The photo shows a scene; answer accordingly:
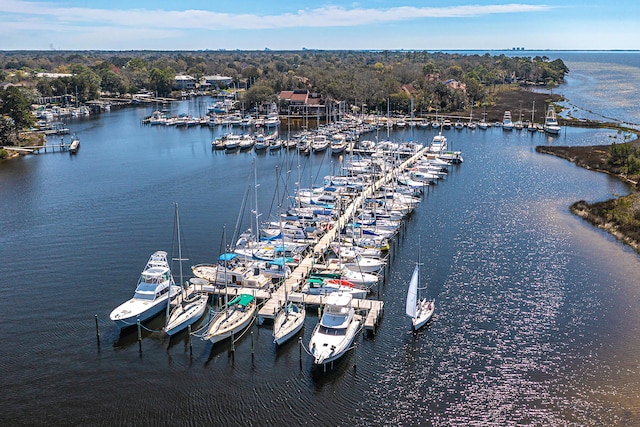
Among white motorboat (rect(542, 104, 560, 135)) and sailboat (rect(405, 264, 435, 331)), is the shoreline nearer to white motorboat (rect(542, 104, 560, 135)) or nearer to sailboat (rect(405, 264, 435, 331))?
sailboat (rect(405, 264, 435, 331))

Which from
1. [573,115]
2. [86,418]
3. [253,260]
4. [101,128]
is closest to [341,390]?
[86,418]

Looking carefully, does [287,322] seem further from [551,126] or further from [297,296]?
[551,126]

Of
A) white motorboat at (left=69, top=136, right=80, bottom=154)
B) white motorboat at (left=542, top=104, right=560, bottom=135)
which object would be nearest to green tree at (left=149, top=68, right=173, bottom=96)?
white motorboat at (left=69, top=136, right=80, bottom=154)

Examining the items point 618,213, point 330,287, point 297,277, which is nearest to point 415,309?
point 330,287

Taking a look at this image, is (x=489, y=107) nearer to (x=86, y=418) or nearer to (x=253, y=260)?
(x=253, y=260)

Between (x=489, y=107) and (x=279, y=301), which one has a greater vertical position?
(x=489, y=107)

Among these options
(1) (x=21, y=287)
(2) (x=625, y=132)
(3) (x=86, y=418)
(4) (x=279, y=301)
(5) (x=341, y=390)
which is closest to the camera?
(3) (x=86, y=418)

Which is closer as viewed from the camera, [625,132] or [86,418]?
[86,418]
